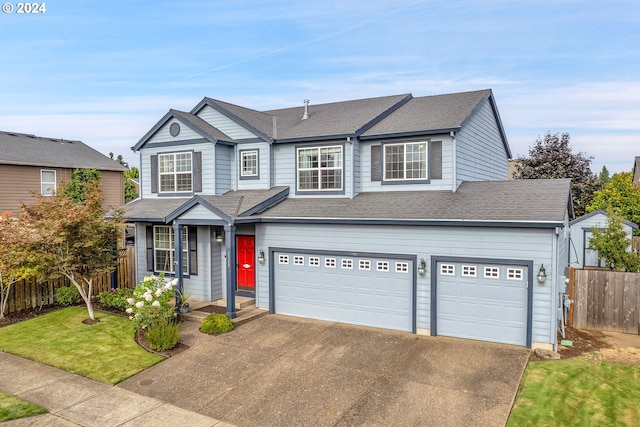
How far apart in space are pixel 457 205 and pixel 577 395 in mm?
5434

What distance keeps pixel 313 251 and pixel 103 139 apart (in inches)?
1338

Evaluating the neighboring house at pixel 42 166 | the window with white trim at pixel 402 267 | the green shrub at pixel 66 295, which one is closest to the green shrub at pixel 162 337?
the green shrub at pixel 66 295

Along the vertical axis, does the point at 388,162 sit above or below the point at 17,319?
above

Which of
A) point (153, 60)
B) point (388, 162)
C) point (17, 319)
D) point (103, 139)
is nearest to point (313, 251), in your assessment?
point (388, 162)

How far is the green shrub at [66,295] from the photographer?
1437 centimetres

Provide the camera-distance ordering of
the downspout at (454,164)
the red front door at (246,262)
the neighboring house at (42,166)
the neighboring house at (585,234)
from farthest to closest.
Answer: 1. the neighboring house at (42,166)
2. the neighboring house at (585,234)
3. the red front door at (246,262)
4. the downspout at (454,164)

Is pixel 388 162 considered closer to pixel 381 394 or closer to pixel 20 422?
pixel 381 394

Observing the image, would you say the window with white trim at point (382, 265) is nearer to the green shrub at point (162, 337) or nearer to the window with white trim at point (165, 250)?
the green shrub at point (162, 337)

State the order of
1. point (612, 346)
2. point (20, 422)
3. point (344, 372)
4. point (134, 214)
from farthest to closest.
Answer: point (134, 214)
point (612, 346)
point (344, 372)
point (20, 422)

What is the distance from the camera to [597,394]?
7.63 metres

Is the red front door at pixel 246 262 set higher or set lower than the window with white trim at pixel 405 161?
lower

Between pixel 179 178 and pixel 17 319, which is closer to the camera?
pixel 17 319

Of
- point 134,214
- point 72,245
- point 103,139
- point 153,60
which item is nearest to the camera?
point 72,245

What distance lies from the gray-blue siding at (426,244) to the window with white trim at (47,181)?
20011 mm
